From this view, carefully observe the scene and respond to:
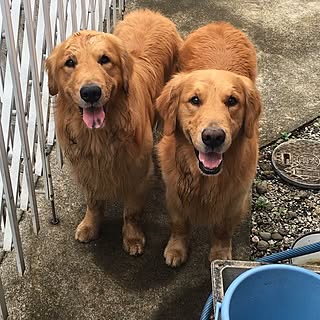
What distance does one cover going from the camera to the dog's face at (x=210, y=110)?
218 centimetres

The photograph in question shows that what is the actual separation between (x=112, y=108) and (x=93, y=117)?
0.42ft

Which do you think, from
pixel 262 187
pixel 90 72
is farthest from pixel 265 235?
pixel 90 72

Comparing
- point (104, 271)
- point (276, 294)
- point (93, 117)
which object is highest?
point (93, 117)

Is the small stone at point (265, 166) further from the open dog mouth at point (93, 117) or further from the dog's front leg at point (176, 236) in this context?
the open dog mouth at point (93, 117)

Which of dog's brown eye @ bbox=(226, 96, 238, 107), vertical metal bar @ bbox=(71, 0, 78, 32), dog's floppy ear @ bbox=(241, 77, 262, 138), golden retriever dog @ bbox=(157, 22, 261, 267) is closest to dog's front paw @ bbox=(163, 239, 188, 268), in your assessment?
golden retriever dog @ bbox=(157, 22, 261, 267)

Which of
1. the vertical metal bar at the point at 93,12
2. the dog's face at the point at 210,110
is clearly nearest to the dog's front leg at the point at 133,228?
the dog's face at the point at 210,110

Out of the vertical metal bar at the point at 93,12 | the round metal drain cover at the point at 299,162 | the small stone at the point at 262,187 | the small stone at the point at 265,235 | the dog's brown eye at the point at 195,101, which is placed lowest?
the small stone at the point at 265,235

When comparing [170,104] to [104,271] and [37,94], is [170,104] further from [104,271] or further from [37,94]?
[104,271]

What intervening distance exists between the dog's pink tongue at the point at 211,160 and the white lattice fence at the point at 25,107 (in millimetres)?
788

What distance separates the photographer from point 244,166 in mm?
2492

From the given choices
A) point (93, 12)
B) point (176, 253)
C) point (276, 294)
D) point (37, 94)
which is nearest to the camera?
point (276, 294)

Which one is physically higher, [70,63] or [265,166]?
[70,63]

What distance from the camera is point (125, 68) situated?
2455mm

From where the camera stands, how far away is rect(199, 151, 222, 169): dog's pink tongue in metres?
2.29
